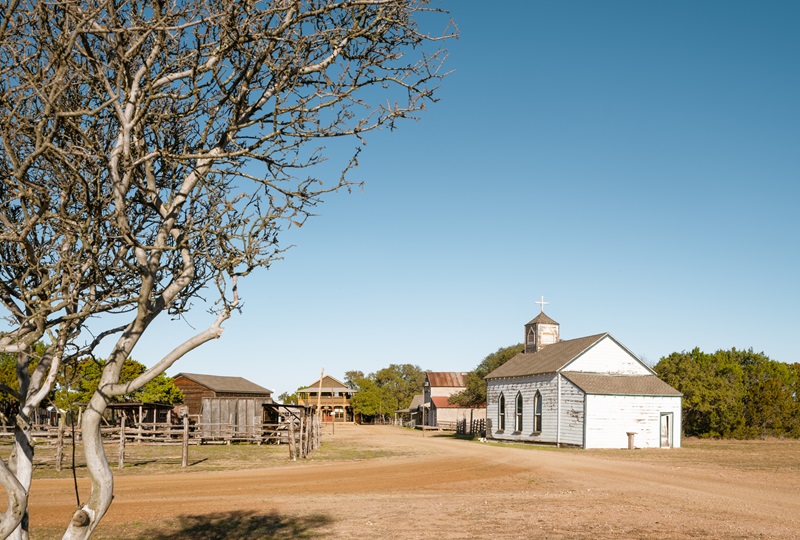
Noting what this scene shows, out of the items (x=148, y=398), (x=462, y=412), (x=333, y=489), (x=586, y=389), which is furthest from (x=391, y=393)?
(x=333, y=489)

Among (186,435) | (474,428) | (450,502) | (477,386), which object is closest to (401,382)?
A: (477,386)

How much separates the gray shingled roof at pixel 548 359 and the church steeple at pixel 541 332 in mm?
923

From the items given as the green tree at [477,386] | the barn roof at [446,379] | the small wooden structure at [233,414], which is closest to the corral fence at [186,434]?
the small wooden structure at [233,414]

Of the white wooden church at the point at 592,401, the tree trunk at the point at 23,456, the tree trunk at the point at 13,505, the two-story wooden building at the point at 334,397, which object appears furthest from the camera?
the two-story wooden building at the point at 334,397

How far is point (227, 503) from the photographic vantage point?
18.5 meters

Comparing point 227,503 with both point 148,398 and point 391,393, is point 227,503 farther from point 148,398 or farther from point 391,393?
point 391,393

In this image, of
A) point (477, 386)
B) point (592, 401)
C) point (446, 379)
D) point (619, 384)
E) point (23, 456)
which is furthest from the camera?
point (446, 379)

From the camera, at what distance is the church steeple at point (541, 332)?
55.8m

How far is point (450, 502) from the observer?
1848 centimetres

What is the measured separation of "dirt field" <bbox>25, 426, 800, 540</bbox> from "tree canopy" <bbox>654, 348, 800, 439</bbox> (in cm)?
2406

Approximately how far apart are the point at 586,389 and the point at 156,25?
3971 centimetres

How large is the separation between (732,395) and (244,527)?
49.3 metres

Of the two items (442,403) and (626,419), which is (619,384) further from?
(442,403)

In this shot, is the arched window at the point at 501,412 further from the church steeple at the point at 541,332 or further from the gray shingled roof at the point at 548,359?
the church steeple at the point at 541,332
